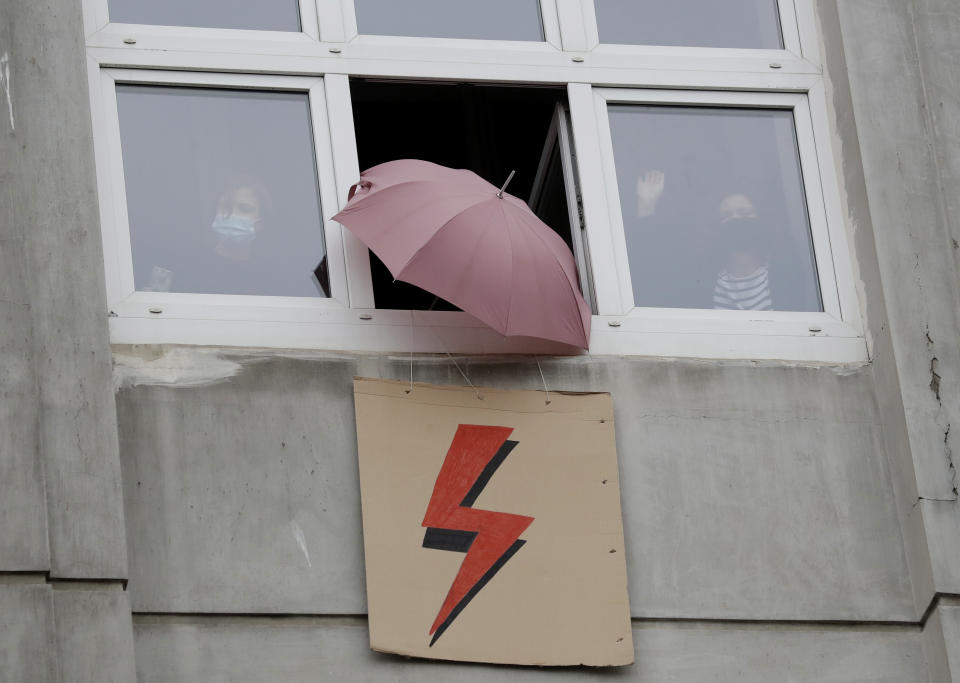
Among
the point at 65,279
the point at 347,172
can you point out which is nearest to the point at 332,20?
the point at 347,172

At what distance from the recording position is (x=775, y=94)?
32.6 feet

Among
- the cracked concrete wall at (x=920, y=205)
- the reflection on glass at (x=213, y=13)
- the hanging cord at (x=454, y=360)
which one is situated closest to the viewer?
the hanging cord at (x=454, y=360)

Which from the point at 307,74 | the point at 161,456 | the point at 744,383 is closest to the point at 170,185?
the point at 307,74

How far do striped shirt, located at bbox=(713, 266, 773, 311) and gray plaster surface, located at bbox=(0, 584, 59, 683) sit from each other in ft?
12.5

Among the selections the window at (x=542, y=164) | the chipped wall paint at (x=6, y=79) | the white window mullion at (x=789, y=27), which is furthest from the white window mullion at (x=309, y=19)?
the white window mullion at (x=789, y=27)

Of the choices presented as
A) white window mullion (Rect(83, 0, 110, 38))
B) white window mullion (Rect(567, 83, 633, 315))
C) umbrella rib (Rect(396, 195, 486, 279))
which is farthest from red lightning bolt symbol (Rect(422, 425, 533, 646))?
white window mullion (Rect(83, 0, 110, 38))

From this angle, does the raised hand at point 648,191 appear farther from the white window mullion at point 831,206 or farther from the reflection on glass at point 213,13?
the reflection on glass at point 213,13

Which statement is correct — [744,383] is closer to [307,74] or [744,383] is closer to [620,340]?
[620,340]

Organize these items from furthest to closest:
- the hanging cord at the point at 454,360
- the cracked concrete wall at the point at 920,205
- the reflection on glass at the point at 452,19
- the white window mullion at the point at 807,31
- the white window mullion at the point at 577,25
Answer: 1. the white window mullion at the point at 807,31
2. the white window mullion at the point at 577,25
3. the reflection on glass at the point at 452,19
4. the cracked concrete wall at the point at 920,205
5. the hanging cord at the point at 454,360

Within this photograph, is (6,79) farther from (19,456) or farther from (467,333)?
(467,333)

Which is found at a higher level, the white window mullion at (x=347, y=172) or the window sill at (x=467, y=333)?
the white window mullion at (x=347, y=172)

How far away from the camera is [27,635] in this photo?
7.16 metres

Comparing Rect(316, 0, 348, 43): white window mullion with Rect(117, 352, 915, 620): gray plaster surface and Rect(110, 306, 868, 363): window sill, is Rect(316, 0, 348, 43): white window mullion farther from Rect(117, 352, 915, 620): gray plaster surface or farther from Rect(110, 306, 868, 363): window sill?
Rect(117, 352, 915, 620): gray plaster surface

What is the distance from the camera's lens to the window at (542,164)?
8812mm
